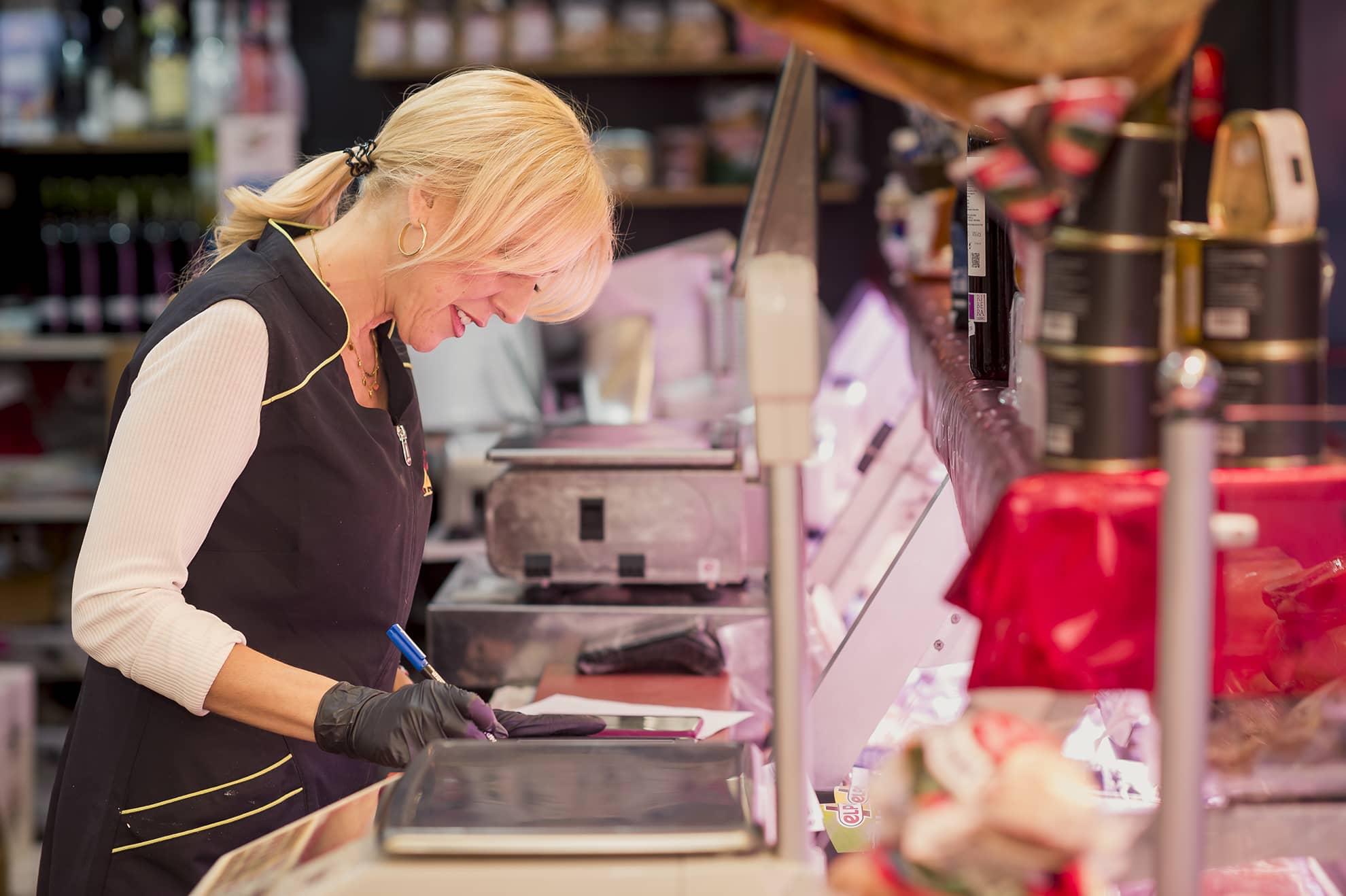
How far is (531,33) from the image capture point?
4441 mm

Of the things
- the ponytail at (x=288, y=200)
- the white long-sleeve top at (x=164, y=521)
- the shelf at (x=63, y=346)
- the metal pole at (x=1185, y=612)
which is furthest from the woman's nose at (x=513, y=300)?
the shelf at (x=63, y=346)

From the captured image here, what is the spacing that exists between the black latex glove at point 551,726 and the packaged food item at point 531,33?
133 inches

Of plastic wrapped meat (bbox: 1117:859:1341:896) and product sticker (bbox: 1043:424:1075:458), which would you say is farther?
plastic wrapped meat (bbox: 1117:859:1341:896)

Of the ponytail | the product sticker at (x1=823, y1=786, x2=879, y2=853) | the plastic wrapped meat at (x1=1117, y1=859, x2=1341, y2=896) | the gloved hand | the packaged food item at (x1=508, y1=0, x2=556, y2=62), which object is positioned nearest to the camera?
the plastic wrapped meat at (x1=1117, y1=859, x2=1341, y2=896)

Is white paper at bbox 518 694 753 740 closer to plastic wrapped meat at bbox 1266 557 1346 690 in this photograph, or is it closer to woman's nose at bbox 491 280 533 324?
woman's nose at bbox 491 280 533 324

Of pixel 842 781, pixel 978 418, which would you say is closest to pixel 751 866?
pixel 978 418

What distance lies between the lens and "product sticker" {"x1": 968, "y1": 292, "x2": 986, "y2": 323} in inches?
53.1

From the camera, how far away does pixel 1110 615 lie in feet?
2.86

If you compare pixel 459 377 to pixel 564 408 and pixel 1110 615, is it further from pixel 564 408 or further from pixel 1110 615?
pixel 1110 615

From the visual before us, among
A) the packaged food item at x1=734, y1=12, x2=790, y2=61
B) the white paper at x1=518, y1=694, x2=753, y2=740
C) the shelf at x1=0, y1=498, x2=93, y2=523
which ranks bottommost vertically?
the shelf at x1=0, y1=498, x2=93, y2=523

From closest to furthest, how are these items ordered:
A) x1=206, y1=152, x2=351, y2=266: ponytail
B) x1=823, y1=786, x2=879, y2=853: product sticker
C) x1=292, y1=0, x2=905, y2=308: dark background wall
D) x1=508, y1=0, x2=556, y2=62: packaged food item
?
x1=823, y1=786, x2=879, y2=853: product sticker < x1=206, y1=152, x2=351, y2=266: ponytail < x1=508, y1=0, x2=556, y2=62: packaged food item < x1=292, y1=0, x2=905, y2=308: dark background wall

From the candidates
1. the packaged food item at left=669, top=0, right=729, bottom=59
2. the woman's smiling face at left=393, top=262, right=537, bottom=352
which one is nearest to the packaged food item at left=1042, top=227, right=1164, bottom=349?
the woman's smiling face at left=393, top=262, right=537, bottom=352

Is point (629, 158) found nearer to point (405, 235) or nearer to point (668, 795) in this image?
point (405, 235)

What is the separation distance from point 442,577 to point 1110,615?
2663 millimetres
